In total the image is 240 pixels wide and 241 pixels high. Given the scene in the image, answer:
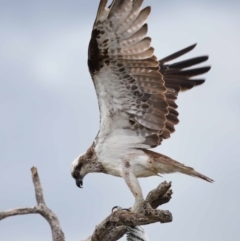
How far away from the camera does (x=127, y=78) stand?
11406 mm

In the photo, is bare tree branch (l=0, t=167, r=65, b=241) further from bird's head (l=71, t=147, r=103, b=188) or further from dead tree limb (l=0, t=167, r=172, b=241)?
bird's head (l=71, t=147, r=103, b=188)

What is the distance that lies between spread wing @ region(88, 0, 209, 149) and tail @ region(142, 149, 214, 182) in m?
0.36

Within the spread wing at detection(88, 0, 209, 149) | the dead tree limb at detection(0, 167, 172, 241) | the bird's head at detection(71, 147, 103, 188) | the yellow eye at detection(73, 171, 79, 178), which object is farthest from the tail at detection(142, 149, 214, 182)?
the yellow eye at detection(73, 171, 79, 178)

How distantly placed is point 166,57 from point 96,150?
9.07 feet

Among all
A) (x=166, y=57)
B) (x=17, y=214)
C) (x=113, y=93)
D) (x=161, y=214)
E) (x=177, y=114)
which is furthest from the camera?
(x=166, y=57)

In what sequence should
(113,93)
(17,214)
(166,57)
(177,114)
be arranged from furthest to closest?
1. (166,57)
2. (177,114)
3. (113,93)
4. (17,214)

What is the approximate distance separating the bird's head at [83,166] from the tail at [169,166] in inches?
30.6

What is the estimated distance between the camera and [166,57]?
13836mm

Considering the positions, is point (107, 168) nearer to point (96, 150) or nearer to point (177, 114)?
point (96, 150)

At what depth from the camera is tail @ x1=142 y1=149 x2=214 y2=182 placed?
36.9 ft

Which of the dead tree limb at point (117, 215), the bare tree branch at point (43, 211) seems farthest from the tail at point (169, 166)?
the bare tree branch at point (43, 211)

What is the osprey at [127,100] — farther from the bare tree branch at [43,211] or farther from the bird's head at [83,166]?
the bare tree branch at [43,211]

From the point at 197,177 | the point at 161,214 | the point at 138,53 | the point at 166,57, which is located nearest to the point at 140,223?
the point at 161,214

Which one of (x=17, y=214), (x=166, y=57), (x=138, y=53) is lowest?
(x=17, y=214)
